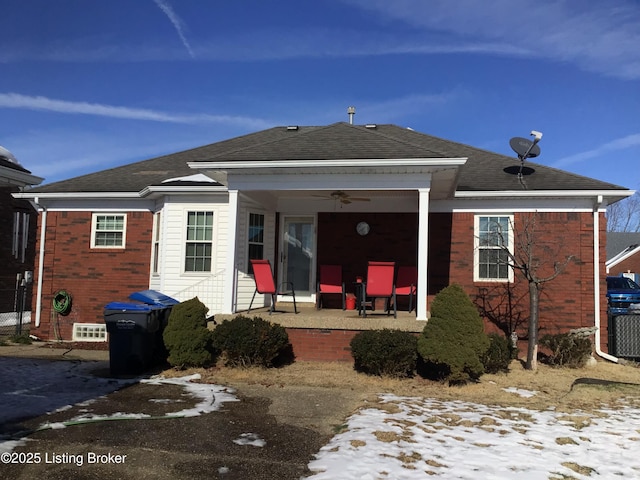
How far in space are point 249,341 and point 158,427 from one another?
2793mm

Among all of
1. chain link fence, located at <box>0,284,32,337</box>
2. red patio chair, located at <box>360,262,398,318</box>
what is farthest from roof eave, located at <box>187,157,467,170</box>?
chain link fence, located at <box>0,284,32,337</box>

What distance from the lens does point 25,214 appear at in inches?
642

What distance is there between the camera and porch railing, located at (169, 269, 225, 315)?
432 inches

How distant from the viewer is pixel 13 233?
623 inches

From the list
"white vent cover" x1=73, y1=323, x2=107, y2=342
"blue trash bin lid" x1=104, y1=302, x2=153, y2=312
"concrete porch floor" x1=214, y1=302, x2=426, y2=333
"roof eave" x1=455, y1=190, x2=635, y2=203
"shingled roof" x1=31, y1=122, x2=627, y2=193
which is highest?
"shingled roof" x1=31, y1=122, x2=627, y2=193

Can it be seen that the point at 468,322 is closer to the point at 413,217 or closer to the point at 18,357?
the point at 413,217

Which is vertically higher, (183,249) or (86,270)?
(183,249)

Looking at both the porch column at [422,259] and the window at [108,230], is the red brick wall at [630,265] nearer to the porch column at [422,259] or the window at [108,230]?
the porch column at [422,259]

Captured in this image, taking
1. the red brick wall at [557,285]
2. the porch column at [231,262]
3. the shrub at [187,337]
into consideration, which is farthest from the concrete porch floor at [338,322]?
the red brick wall at [557,285]

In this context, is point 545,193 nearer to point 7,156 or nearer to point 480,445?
point 480,445

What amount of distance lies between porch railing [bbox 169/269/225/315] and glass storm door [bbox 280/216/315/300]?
148 cm

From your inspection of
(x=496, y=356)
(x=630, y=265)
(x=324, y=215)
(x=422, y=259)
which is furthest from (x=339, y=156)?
(x=630, y=265)

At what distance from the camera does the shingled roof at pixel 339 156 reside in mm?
8773

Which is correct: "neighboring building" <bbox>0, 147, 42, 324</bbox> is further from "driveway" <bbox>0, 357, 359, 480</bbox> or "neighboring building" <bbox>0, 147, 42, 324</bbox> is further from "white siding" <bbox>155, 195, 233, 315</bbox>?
"driveway" <bbox>0, 357, 359, 480</bbox>
